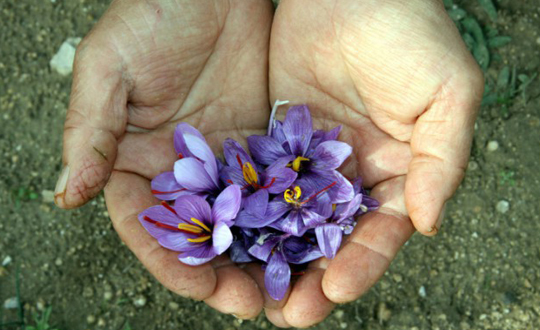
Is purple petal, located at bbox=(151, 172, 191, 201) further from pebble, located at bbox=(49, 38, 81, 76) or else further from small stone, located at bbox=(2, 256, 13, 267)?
pebble, located at bbox=(49, 38, 81, 76)

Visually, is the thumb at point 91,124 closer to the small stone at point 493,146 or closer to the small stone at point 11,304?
the small stone at point 11,304

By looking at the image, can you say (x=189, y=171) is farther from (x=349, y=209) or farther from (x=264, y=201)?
(x=349, y=209)

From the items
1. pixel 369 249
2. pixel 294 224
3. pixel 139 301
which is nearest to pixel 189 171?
pixel 294 224

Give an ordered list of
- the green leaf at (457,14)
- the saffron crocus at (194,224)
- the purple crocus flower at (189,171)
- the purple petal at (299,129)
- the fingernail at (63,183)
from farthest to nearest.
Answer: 1. the green leaf at (457,14)
2. the purple petal at (299,129)
3. the purple crocus flower at (189,171)
4. the saffron crocus at (194,224)
5. the fingernail at (63,183)

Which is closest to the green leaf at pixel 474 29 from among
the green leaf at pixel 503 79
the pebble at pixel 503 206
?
the green leaf at pixel 503 79

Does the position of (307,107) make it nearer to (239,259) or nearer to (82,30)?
(239,259)

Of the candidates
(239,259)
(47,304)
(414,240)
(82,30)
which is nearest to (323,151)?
(239,259)
